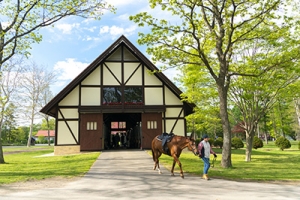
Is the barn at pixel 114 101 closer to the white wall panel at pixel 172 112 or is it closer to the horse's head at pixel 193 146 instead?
the white wall panel at pixel 172 112

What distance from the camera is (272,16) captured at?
1091 cm

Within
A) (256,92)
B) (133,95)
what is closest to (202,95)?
(256,92)

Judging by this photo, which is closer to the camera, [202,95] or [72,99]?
[202,95]

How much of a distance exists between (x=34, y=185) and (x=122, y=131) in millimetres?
22382

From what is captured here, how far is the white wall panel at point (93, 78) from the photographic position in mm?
18875

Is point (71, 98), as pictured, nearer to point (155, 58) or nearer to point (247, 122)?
point (155, 58)

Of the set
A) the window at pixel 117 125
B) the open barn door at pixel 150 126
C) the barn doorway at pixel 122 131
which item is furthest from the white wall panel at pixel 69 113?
the window at pixel 117 125

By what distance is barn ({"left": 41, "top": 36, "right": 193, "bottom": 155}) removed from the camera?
18250 millimetres

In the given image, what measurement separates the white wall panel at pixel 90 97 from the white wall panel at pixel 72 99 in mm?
430

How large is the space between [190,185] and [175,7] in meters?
7.39

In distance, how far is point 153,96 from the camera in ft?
63.5

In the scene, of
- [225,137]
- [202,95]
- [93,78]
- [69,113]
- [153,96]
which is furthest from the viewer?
[153,96]

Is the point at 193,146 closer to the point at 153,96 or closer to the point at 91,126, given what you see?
the point at 153,96

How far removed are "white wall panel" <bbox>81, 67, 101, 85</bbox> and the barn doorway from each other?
17.2 ft
